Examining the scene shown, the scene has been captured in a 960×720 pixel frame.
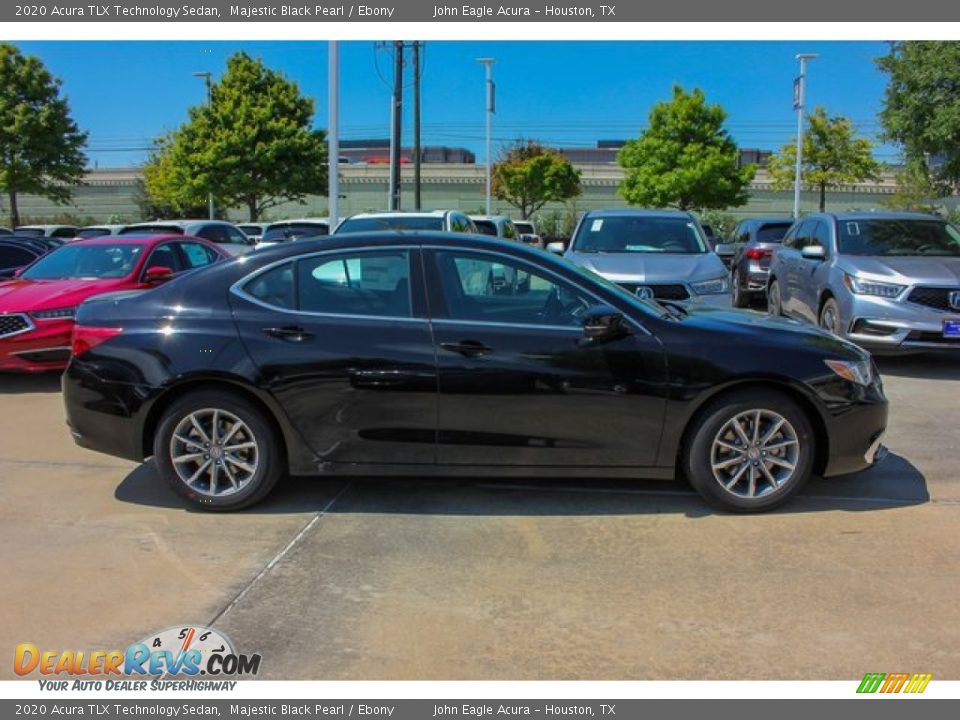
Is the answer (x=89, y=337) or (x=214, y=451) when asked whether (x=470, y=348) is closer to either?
(x=214, y=451)

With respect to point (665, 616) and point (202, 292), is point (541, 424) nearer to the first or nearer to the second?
point (665, 616)

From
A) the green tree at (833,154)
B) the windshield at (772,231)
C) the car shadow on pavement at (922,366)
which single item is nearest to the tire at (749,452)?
the car shadow on pavement at (922,366)

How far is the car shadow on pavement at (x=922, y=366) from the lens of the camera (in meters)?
8.76

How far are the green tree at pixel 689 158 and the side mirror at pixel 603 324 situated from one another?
96.7ft

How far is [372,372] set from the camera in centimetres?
464

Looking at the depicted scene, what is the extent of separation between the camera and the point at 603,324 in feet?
14.9

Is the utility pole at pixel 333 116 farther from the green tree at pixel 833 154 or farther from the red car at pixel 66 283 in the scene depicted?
the green tree at pixel 833 154

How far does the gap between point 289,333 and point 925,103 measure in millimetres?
13553

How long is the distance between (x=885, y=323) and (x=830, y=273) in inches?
42.7

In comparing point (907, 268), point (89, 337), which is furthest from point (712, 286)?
point (89, 337)

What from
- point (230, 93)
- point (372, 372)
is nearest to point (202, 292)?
point (372, 372)

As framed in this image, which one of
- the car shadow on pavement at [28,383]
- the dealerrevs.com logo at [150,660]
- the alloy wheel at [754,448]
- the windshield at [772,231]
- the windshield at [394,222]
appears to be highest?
the windshield at [772,231]

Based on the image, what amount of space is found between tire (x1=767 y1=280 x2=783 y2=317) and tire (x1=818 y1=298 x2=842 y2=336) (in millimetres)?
2039

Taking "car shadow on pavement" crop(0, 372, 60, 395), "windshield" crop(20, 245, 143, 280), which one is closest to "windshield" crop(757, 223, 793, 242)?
"windshield" crop(20, 245, 143, 280)
